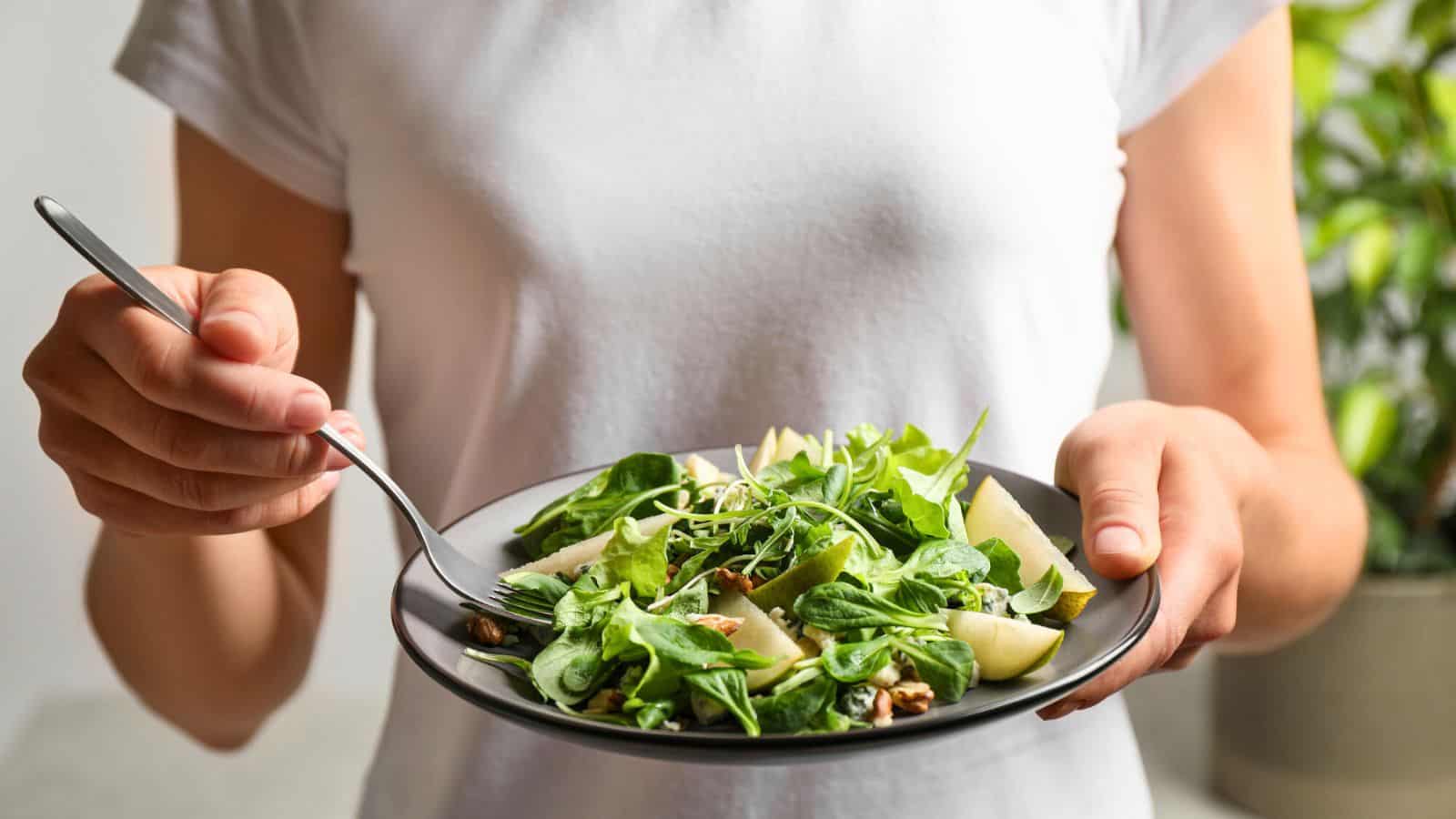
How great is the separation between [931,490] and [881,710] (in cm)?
15

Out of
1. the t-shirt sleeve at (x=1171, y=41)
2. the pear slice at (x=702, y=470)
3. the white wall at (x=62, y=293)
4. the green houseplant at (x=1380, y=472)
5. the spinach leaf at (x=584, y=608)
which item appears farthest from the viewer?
the white wall at (x=62, y=293)

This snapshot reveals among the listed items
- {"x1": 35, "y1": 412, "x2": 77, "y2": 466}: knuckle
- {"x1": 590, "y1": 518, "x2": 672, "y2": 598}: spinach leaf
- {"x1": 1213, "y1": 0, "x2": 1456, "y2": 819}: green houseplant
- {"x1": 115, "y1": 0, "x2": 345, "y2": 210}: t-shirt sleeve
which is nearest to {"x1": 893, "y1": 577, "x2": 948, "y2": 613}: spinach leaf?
{"x1": 590, "y1": 518, "x2": 672, "y2": 598}: spinach leaf

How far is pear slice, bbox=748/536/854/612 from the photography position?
0.53m

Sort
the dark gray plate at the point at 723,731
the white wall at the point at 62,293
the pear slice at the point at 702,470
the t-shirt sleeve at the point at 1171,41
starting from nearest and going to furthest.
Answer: the dark gray plate at the point at 723,731 < the pear slice at the point at 702,470 < the t-shirt sleeve at the point at 1171,41 < the white wall at the point at 62,293

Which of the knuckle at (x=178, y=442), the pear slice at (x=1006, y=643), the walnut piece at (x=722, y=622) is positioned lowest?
the walnut piece at (x=722, y=622)

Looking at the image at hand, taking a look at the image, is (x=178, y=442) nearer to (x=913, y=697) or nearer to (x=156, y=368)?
(x=156, y=368)

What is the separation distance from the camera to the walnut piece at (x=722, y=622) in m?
0.54

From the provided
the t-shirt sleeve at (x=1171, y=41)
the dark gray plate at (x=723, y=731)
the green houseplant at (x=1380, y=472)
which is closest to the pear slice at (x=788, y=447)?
the dark gray plate at (x=723, y=731)

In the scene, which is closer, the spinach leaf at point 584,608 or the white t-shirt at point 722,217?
the spinach leaf at point 584,608

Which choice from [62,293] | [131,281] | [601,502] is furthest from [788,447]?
[62,293]

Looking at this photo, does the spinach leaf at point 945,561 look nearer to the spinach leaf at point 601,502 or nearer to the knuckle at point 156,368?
the spinach leaf at point 601,502

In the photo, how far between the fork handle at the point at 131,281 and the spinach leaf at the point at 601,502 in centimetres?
11

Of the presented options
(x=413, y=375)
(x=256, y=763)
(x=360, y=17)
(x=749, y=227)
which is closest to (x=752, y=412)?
(x=749, y=227)

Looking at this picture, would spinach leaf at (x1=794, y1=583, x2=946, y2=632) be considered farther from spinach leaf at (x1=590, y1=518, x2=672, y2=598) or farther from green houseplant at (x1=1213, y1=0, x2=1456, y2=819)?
green houseplant at (x1=1213, y1=0, x2=1456, y2=819)
